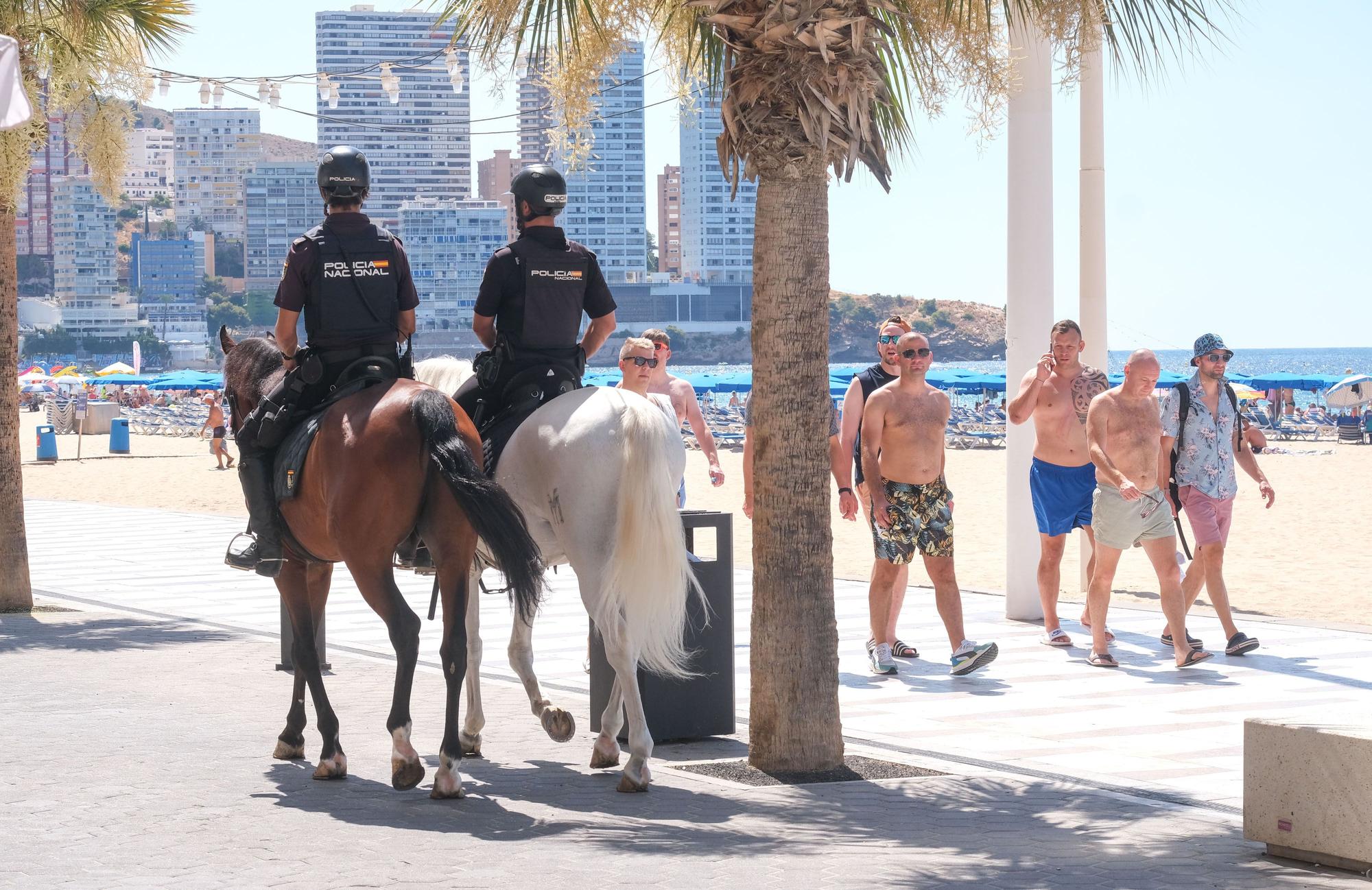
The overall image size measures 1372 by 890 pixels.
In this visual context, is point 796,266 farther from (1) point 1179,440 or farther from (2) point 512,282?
(1) point 1179,440

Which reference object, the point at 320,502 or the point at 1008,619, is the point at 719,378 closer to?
the point at 1008,619

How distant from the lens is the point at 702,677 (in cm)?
696

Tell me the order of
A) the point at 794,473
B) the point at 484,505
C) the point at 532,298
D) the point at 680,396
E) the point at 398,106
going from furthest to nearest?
the point at 398,106
the point at 680,396
the point at 532,298
the point at 794,473
the point at 484,505

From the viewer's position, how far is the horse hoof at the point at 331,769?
6.06 metres

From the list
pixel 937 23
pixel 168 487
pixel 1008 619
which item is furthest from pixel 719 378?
pixel 937 23

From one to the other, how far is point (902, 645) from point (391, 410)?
4.21 m

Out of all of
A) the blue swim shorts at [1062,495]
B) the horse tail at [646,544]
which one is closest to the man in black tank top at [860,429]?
the blue swim shorts at [1062,495]

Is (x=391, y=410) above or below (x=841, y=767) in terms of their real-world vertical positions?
above

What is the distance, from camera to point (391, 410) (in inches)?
231

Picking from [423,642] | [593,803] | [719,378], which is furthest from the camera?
[719,378]

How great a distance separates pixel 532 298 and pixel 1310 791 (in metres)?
3.43

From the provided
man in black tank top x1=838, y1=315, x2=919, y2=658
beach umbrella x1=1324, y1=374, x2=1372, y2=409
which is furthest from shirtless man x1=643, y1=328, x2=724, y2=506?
beach umbrella x1=1324, y1=374, x2=1372, y2=409

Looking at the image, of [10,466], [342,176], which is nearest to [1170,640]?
[342,176]

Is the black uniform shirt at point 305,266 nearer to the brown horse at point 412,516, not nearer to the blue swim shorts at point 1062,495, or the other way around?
the brown horse at point 412,516
